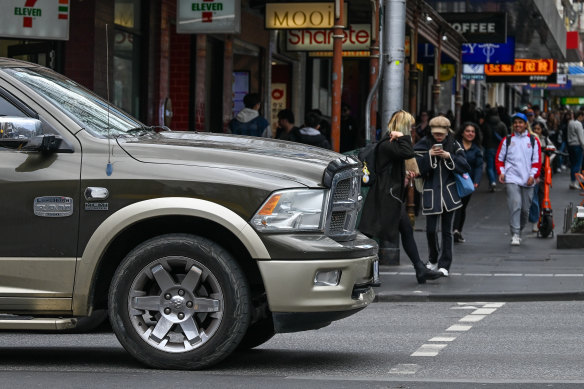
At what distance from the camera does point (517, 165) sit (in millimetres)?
18688

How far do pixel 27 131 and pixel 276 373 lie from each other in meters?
2.03

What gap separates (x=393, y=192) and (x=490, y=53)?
73.2 feet

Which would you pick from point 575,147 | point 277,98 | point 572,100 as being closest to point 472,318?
point 277,98

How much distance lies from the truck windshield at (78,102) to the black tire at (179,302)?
32.8 inches

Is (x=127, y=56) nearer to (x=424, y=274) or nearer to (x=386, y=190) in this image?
(x=386, y=190)

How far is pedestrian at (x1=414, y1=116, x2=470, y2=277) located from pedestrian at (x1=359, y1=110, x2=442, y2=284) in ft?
1.25

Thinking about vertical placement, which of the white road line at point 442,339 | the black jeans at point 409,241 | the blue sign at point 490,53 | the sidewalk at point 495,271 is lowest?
the sidewalk at point 495,271

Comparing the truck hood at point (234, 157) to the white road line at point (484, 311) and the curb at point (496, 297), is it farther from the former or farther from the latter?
the curb at point (496, 297)

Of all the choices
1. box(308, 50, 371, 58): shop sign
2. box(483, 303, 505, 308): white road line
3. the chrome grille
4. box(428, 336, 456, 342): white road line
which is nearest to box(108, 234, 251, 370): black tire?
the chrome grille

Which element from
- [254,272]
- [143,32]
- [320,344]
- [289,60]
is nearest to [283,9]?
[143,32]

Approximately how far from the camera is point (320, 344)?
959 cm

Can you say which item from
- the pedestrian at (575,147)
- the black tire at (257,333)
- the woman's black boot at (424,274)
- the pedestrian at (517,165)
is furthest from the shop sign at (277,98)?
the black tire at (257,333)

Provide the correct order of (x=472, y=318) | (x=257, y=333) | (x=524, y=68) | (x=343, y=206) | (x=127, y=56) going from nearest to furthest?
(x=343, y=206)
(x=257, y=333)
(x=472, y=318)
(x=127, y=56)
(x=524, y=68)

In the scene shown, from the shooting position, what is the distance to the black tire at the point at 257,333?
342 inches
